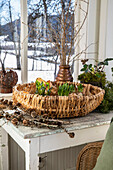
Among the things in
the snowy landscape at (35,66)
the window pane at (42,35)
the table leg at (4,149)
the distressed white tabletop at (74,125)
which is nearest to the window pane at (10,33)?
the snowy landscape at (35,66)

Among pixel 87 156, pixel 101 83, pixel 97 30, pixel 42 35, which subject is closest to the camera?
pixel 87 156

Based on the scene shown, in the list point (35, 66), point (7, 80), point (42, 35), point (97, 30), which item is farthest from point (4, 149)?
point (97, 30)

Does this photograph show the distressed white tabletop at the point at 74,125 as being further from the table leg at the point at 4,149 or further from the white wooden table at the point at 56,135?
the table leg at the point at 4,149

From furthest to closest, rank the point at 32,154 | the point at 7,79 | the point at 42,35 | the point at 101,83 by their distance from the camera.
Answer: the point at 42,35
the point at 7,79
the point at 101,83
the point at 32,154

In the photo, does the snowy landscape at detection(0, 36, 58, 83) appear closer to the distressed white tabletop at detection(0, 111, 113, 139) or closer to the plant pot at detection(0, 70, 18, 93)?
the plant pot at detection(0, 70, 18, 93)

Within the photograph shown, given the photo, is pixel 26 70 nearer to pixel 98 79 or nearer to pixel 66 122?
pixel 98 79

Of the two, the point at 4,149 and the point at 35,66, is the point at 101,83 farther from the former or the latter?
the point at 4,149

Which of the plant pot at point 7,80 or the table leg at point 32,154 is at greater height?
the plant pot at point 7,80

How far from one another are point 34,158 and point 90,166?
364 millimetres

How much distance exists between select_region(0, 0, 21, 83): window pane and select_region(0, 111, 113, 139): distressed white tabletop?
808mm

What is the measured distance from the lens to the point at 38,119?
3.83 ft

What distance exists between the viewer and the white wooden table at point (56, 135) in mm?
1100

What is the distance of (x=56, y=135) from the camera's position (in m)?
1.17

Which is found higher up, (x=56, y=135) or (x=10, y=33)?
(x=10, y=33)
